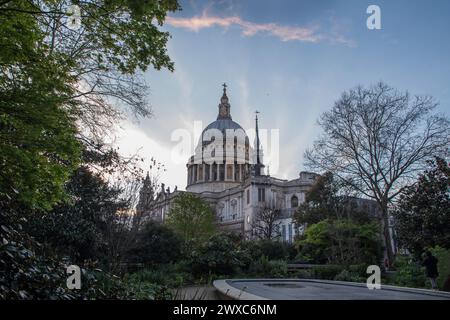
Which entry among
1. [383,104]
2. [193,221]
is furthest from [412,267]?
[193,221]

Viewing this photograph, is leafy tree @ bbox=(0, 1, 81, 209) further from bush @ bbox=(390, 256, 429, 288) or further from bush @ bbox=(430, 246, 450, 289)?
bush @ bbox=(390, 256, 429, 288)

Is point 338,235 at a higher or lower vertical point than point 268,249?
higher

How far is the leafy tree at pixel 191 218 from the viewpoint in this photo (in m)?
43.2

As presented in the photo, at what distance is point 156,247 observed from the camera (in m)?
21.3

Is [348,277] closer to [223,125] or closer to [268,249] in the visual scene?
[268,249]

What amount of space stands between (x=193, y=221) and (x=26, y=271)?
131 ft

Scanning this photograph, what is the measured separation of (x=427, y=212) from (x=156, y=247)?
45.8 feet

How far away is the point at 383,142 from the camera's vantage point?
2178 centimetres

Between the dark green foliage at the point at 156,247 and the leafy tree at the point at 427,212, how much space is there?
1208 centimetres

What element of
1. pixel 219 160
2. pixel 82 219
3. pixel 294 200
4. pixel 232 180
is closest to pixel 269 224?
pixel 294 200

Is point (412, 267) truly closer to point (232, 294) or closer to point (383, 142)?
point (383, 142)

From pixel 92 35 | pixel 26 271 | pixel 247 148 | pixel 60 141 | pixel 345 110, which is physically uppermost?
pixel 247 148

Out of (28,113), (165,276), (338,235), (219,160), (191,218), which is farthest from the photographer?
(219,160)

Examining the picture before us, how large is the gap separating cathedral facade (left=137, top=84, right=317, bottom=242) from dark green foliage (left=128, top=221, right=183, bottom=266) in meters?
41.5
